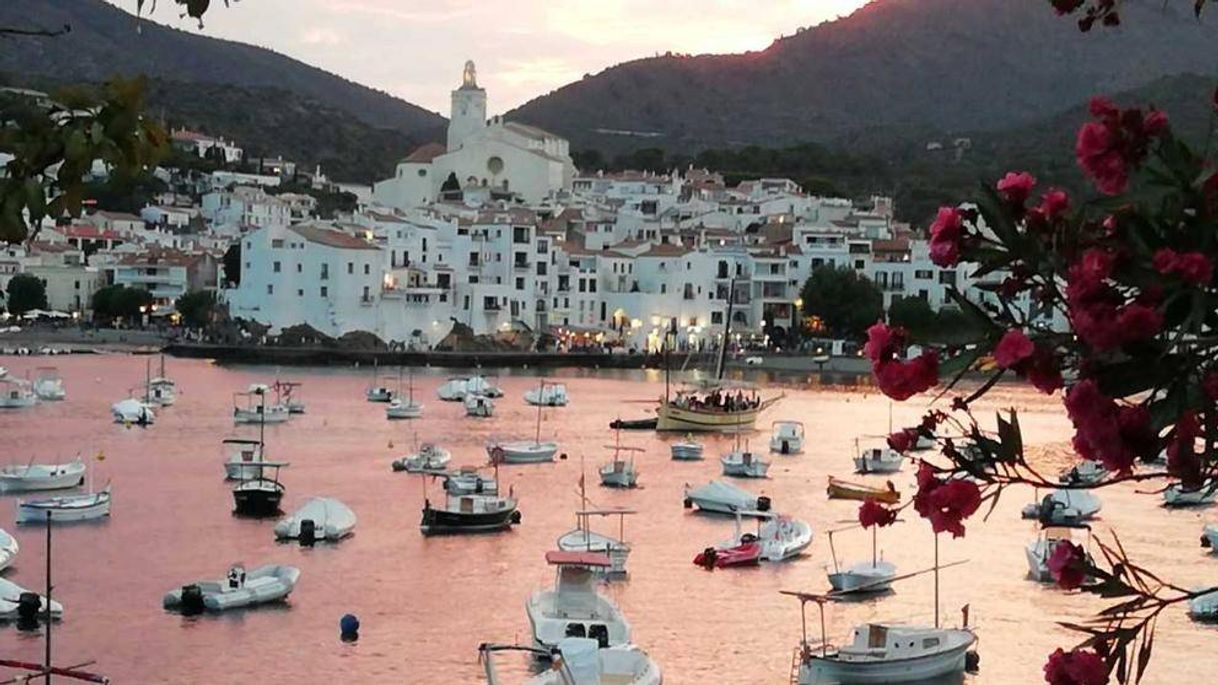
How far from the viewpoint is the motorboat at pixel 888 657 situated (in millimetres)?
14297

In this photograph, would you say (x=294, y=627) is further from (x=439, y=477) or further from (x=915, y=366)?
(x=915, y=366)

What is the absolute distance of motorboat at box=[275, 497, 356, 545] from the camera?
21.4 m

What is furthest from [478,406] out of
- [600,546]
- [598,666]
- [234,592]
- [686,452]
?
[598,666]

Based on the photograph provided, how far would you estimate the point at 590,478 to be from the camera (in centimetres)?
2894

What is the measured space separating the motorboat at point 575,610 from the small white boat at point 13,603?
13.9 ft

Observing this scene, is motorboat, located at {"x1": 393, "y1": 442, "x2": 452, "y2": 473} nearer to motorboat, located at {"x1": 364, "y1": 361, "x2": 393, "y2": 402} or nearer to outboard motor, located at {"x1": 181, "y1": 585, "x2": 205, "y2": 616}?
outboard motor, located at {"x1": 181, "y1": 585, "x2": 205, "y2": 616}

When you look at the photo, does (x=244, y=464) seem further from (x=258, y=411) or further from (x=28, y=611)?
(x=28, y=611)

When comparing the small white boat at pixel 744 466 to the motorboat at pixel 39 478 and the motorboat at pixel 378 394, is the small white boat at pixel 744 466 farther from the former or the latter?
the motorboat at pixel 378 394

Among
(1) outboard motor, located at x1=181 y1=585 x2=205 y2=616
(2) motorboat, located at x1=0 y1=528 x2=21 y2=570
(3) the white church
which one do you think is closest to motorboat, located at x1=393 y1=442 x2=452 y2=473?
(2) motorboat, located at x1=0 y1=528 x2=21 y2=570

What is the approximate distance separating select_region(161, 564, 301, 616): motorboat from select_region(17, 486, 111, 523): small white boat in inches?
210

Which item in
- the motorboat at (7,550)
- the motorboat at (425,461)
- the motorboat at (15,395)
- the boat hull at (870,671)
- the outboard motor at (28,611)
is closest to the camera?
the boat hull at (870,671)

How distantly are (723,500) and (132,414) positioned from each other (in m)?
16.1

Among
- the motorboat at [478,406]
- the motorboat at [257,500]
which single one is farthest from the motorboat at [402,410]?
the motorboat at [257,500]

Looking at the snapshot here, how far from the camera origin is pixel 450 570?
65.2 feet
